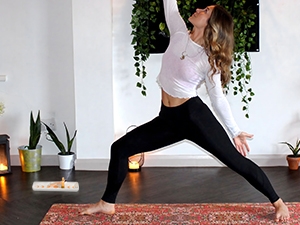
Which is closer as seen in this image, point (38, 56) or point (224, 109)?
point (224, 109)

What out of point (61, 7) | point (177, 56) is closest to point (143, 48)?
point (61, 7)

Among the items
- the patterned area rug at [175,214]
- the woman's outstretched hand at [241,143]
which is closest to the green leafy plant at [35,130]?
the patterned area rug at [175,214]

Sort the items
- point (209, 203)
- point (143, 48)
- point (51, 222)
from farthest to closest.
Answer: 1. point (143, 48)
2. point (209, 203)
3. point (51, 222)

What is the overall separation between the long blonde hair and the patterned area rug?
95 cm

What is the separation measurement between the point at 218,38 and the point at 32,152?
7.45ft

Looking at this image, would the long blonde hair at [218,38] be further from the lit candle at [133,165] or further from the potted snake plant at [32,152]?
the potted snake plant at [32,152]

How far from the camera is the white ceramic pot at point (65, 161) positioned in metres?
4.19

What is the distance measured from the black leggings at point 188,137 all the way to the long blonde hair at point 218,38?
11.1 inches

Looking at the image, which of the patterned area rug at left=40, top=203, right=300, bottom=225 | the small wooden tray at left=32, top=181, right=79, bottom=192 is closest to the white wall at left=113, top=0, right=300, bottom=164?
the small wooden tray at left=32, top=181, right=79, bottom=192

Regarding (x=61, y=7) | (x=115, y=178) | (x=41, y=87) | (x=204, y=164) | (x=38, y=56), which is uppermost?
(x=61, y=7)

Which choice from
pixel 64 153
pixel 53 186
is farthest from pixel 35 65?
pixel 53 186

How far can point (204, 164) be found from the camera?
4246 mm

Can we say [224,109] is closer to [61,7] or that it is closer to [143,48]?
[143,48]

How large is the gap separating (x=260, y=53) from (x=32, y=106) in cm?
212
